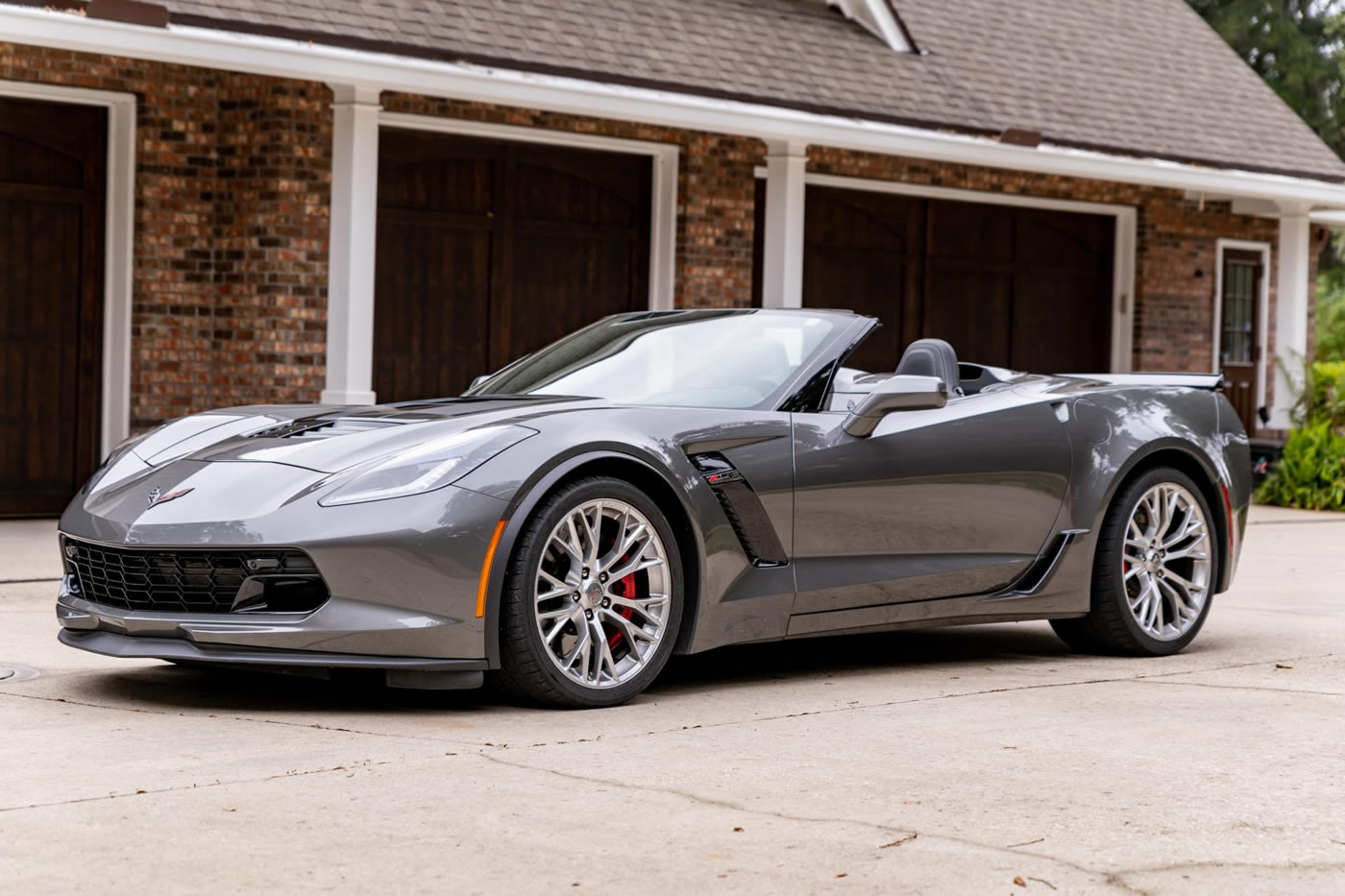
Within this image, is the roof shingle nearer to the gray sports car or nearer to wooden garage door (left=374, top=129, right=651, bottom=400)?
wooden garage door (left=374, top=129, right=651, bottom=400)

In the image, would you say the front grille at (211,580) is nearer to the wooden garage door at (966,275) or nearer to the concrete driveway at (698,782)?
the concrete driveway at (698,782)

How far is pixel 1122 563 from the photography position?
23.5 ft

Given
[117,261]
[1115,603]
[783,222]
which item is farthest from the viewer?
[783,222]

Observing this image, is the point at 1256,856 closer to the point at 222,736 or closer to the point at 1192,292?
the point at 222,736

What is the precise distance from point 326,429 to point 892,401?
6.14ft

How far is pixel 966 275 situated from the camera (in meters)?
17.8

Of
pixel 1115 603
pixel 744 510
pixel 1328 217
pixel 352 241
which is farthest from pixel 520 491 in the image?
pixel 1328 217

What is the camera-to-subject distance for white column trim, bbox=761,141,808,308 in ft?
48.4

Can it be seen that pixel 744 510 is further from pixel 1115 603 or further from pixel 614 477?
pixel 1115 603

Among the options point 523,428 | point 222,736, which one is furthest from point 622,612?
point 222,736

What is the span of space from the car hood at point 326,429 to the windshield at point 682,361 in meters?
0.26

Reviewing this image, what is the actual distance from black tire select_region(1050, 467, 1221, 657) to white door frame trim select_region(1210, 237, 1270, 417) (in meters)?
13.4

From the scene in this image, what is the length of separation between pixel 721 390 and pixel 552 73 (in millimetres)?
6976

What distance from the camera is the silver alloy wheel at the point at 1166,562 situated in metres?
7.25
